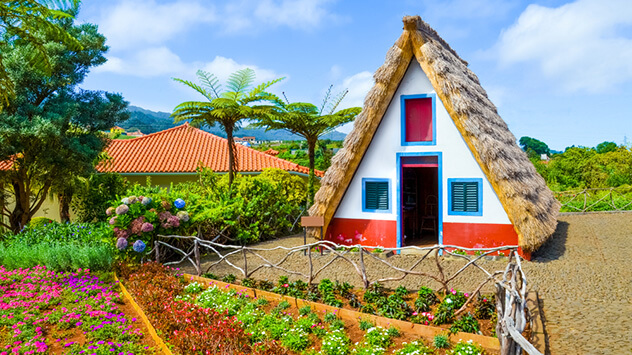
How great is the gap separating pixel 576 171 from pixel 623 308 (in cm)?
2648

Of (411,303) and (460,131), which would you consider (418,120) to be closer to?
(460,131)

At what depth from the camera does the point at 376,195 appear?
11.4 metres

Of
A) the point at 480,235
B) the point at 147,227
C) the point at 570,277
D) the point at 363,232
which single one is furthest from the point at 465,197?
the point at 147,227

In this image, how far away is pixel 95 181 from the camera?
16.0 metres

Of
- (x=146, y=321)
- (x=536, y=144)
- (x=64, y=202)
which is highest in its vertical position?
(x=536, y=144)

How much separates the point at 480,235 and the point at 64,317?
854cm

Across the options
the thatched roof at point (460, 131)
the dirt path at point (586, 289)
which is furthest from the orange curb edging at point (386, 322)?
the thatched roof at point (460, 131)

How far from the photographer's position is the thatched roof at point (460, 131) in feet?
31.6

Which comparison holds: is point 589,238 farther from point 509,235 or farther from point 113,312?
point 113,312

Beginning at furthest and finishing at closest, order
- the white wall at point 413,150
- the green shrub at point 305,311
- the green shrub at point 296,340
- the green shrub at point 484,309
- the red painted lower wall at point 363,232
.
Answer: the red painted lower wall at point 363,232, the white wall at point 413,150, the green shrub at point 305,311, the green shrub at point 484,309, the green shrub at point 296,340

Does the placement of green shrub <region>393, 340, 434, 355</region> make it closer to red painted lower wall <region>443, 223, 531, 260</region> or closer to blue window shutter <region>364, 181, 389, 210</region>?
red painted lower wall <region>443, 223, 531, 260</region>

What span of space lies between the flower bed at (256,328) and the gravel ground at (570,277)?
1641 mm

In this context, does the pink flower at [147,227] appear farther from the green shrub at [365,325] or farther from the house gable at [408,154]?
the green shrub at [365,325]

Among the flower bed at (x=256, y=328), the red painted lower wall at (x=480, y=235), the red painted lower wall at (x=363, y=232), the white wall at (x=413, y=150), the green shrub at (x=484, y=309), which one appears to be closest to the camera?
the flower bed at (x=256, y=328)
